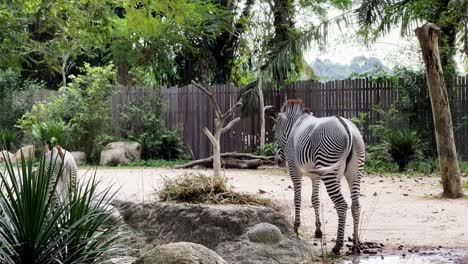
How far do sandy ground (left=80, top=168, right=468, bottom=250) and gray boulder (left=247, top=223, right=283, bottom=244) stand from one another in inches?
30.3

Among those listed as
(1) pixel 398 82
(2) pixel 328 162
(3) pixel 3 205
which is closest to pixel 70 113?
(1) pixel 398 82

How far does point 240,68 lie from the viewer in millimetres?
31062

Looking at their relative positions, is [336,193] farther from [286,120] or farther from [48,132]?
[48,132]

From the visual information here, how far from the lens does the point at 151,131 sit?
2373 cm

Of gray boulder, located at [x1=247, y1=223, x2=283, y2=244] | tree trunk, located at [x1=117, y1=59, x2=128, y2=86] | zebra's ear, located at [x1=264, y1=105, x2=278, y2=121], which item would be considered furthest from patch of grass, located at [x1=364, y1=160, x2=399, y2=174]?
tree trunk, located at [x1=117, y1=59, x2=128, y2=86]

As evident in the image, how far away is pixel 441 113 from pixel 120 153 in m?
12.1

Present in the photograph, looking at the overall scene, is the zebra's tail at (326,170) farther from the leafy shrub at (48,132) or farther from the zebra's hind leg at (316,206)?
the leafy shrub at (48,132)

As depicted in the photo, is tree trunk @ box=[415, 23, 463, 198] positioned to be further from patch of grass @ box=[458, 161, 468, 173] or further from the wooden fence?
the wooden fence

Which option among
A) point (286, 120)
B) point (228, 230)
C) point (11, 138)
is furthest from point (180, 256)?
point (11, 138)

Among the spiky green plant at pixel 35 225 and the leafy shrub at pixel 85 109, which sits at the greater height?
Result: the leafy shrub at pixel 85 109

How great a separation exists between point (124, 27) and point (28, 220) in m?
25.4

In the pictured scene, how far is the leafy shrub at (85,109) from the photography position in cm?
2369

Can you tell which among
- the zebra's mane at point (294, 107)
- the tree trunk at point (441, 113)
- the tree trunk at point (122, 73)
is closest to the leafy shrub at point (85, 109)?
the tree trunk at point (122, 73)

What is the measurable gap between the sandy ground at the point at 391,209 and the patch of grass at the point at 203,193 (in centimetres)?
44
